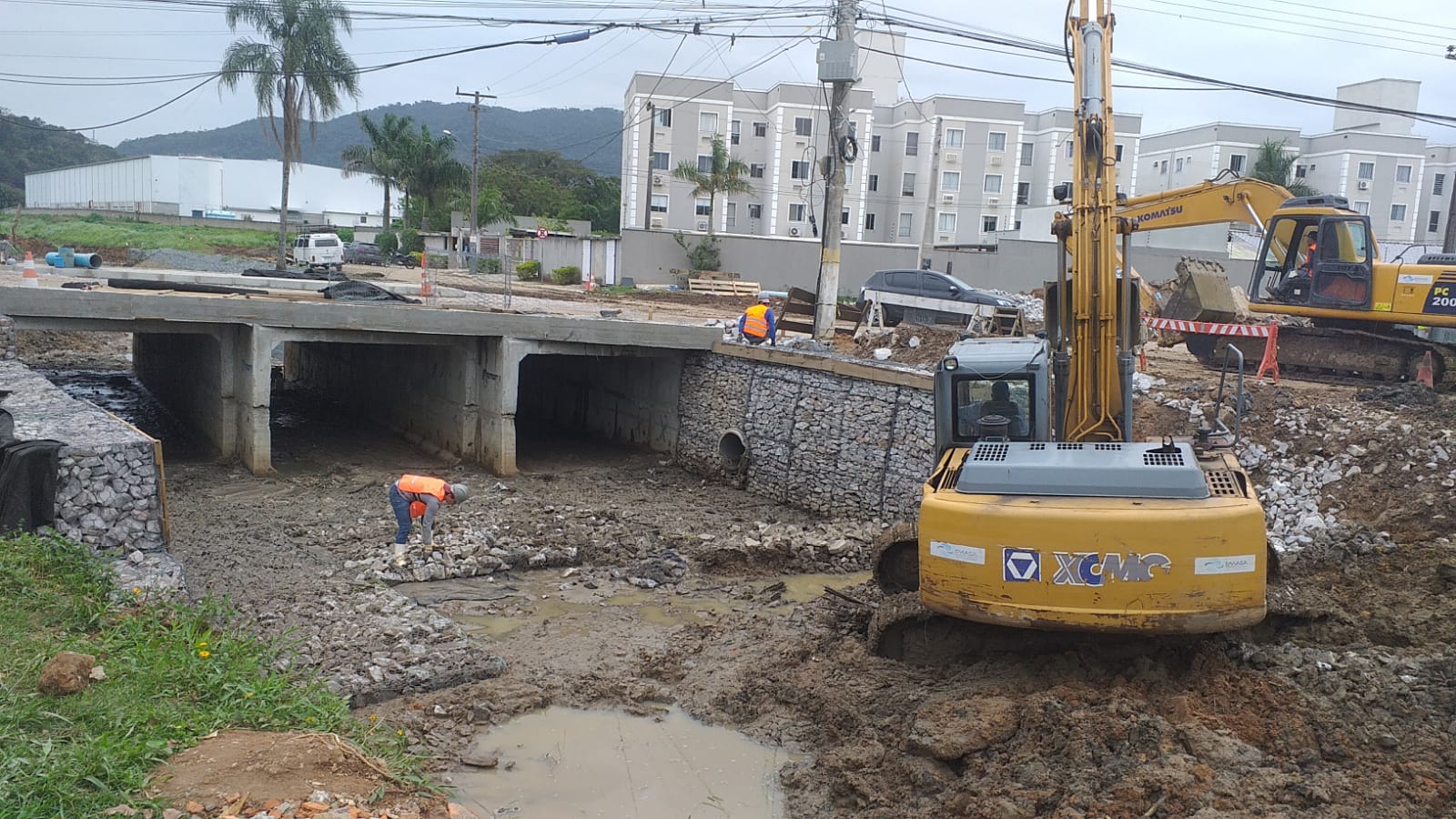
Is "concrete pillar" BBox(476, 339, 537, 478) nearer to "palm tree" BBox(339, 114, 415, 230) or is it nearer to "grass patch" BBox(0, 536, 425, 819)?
"grass patch" BBox(0, 536, 425, 819)

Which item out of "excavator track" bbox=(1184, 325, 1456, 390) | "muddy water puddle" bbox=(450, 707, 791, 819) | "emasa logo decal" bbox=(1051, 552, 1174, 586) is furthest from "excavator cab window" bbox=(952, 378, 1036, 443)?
"excavator track" bbox=(1184, 325, 1456, 390)

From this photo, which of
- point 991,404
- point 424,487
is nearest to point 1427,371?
point 991,404

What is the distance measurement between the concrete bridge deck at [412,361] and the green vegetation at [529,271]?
15.3m

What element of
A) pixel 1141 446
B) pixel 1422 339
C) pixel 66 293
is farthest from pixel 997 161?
pixel 1141 446

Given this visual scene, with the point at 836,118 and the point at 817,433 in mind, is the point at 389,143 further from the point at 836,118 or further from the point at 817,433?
the point at 817,433

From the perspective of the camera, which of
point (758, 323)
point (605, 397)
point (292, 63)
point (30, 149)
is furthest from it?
point (30, 149)

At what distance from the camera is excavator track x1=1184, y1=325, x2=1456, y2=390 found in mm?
16359

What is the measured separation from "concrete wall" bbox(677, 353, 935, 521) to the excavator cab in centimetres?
624

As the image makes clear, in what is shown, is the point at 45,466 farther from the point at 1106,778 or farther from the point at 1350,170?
the point at 1350,170

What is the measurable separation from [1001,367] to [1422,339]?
11.4 metres

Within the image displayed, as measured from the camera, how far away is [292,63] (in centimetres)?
3538

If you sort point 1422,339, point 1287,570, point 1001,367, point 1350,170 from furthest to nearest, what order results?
point 1350,170, point 1422,339, point 1287,570, point 1001,367

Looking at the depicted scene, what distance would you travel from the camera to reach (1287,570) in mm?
11297

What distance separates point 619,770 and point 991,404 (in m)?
4.19
